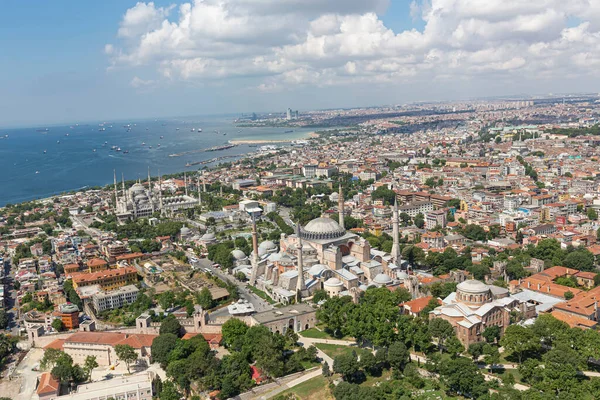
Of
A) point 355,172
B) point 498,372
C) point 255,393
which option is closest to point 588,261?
point 498,372

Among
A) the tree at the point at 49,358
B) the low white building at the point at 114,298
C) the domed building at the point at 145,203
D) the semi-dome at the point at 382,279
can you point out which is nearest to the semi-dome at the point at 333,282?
the semi-dome at the point at 382,279

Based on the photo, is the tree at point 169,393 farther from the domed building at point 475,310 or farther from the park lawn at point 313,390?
the domed building at point 475,310

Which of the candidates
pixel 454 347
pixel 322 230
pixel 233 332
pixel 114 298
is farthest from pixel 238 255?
pixel 454 347

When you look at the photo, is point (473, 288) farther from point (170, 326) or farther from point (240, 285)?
point (240, 285)

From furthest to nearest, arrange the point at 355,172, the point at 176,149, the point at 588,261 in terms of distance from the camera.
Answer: the point at 176,149 → the point at 355,172 → the point at 588,261

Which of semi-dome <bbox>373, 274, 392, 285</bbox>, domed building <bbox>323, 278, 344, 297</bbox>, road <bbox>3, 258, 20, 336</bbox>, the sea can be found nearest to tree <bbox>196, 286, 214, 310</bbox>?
domed building <bbox>323, 278, 344, 297</bbox>

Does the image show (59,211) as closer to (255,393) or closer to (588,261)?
(255,393)
